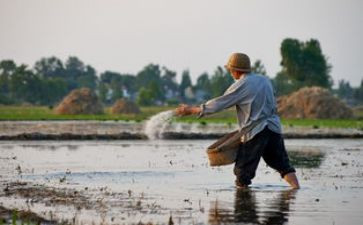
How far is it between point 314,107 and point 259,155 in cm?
4657

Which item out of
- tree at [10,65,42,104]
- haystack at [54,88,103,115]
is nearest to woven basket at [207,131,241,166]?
haystack at [54,88,103,115]

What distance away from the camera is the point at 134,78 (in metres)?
158

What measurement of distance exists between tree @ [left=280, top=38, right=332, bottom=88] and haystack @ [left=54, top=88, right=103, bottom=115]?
2345cm

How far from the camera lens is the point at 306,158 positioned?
17.5 m

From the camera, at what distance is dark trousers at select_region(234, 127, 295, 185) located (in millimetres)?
10414

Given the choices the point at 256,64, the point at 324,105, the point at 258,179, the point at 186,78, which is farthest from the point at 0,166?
the point at 186,78

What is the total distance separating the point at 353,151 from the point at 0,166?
921 cm

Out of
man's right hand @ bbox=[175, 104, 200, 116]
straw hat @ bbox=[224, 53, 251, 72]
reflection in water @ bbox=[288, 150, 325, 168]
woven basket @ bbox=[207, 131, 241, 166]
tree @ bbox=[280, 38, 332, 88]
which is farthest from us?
tree @ bbox=[280, 38, 332, 88]

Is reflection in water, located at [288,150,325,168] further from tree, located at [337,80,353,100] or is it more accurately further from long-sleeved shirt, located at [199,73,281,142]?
tree, located at [337,80,353,100]

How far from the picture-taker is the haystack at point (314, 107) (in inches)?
2205

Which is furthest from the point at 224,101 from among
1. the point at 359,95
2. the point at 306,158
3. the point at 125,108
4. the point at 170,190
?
the point at 359,95

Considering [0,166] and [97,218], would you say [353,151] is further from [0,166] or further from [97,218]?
[97,218]

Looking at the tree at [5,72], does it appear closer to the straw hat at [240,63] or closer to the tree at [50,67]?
the tree at [50,67]

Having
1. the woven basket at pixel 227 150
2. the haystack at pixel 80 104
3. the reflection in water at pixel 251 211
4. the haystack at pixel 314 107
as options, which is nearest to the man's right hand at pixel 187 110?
the woven basket at pixel 227 150
